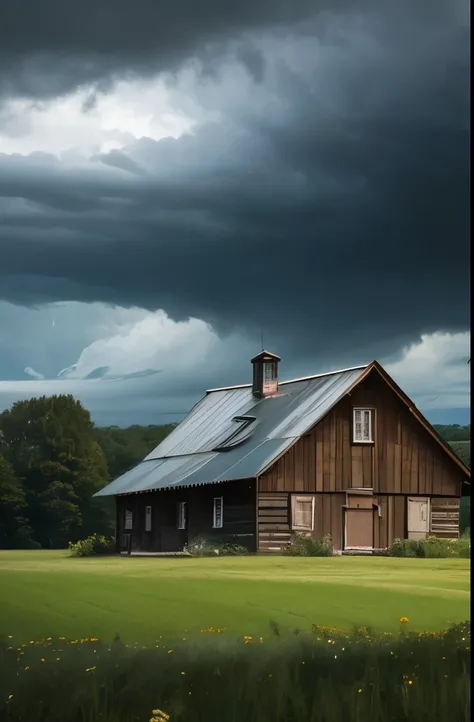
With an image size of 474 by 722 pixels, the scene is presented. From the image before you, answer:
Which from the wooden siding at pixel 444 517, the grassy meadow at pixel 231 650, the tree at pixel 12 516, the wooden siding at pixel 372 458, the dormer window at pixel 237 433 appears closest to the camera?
the grassy meadow at pixel 231 650

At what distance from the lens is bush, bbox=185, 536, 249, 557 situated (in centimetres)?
3881

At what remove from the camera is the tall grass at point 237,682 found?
1227 cm

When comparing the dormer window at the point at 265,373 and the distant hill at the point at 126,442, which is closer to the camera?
the dormer window at the point at 265,373

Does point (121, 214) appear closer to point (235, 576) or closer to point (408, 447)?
point (408, 447)

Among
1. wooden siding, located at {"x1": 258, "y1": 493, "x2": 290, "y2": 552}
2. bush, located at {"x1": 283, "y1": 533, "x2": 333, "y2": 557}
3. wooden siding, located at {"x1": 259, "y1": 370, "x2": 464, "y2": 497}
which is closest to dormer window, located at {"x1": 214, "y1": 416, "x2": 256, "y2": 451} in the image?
wooden siding, located at {"x1": 259, "y1": 370, "x2": 464, "y2": 497}

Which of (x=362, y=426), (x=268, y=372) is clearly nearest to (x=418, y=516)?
(x=362, y=426)

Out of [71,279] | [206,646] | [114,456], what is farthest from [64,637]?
[114,456]

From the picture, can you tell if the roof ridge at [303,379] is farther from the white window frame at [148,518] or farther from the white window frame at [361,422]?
the white window frame at [148,518]

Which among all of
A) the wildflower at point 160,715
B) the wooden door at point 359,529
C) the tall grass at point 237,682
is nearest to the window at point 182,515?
the wooden door at point 359,529

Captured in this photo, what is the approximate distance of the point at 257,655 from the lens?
47.0 ft

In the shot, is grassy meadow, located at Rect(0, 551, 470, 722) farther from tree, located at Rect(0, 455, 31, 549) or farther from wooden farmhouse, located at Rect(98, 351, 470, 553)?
tree, located at Rect(0, 455, 31, 549)

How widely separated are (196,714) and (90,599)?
9.08m

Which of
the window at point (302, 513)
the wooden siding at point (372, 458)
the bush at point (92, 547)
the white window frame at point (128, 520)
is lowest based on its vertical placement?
the bush at point (92, 547)

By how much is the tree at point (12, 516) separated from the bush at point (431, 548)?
70.4 ft
